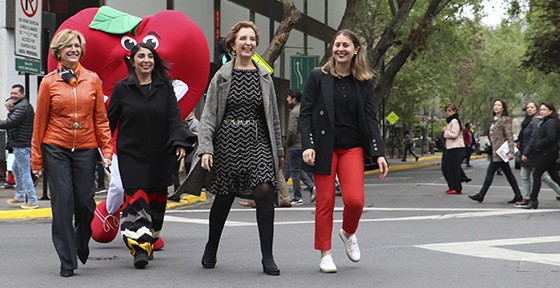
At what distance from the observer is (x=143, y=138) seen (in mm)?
5426

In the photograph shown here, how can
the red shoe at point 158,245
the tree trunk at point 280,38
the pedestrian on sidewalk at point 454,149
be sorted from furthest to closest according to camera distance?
1. the tree trunk at point 280,38
2. the pedestrian on sidewalk at point 454,149
3. the red shoe at point 158,245

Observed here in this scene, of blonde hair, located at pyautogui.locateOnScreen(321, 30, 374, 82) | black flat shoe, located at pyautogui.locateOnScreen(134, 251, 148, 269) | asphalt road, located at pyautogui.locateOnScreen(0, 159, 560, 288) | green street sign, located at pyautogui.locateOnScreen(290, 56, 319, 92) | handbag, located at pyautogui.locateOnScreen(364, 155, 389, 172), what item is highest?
green street sign, located at pyautogui.locateOnScreen(290, 56, 319, 92)

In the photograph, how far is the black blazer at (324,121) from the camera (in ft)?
16.8

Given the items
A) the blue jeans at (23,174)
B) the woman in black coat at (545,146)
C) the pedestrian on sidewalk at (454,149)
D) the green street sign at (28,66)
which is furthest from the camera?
the pedestrian on sidewalk at (454,149)

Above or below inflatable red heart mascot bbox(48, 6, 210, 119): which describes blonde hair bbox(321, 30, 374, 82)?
below

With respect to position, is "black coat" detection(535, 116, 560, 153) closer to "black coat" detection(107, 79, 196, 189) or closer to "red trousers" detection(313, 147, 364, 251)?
"red trousers" detection(313, 147, 364, 251)

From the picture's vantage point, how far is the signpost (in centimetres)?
1014

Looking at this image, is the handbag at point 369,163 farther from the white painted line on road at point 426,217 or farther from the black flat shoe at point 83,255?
the white painted line on road at point 426,217

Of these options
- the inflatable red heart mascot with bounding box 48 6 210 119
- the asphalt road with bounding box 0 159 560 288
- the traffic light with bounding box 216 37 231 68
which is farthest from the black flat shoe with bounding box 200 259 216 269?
the traffic light with bounding box 216 37 231 68

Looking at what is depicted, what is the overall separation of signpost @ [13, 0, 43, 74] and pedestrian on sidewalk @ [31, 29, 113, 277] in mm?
5502

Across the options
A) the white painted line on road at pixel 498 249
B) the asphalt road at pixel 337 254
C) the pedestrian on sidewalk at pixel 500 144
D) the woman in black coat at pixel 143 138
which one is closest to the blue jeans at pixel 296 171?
the asphalt road at pixel 337 254

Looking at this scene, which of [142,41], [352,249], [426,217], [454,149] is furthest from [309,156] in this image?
[454,149]

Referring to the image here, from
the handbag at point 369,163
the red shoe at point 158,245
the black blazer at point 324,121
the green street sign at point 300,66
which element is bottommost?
the red shoe at point 158,245

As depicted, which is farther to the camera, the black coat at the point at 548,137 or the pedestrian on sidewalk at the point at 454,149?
the pedestrian on sidewalk at the point at 454,149
